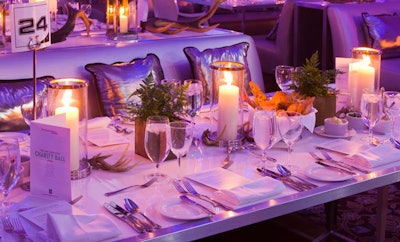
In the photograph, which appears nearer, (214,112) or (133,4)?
(214,112)

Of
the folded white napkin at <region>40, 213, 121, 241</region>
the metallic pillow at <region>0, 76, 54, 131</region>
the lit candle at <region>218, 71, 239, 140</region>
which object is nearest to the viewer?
the folded white napkin at <region>40, 213, 121, 241</region>

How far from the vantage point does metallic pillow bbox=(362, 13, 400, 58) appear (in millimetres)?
5484

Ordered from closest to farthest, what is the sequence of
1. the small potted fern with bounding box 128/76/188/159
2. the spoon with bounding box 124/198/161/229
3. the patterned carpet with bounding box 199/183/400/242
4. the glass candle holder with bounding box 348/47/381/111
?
the spoon with bounding box 124/198/161/229 → the small potted fern with bounding box 128/76/188/159 → the glass candle holder with bounding box 348/47/381/111 → the patterned carpet with bounding box 199/183/400/242

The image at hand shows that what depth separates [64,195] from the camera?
1.76 meters

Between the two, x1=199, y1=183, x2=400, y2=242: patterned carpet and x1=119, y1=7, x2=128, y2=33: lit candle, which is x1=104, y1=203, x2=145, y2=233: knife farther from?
x1=119, y1=7, x2=128, y2=33: lit candle

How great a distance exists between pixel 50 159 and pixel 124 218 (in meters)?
0.29

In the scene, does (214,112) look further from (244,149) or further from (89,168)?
(89,168)

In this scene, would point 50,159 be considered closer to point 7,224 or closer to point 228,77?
point 7,224

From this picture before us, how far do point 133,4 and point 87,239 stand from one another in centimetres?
263

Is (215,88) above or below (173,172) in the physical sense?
above

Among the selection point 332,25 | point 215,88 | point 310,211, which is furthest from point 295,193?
point 332,25

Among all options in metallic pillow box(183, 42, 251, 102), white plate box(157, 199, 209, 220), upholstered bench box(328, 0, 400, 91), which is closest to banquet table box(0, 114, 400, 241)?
white plate box(157, 199, 209, 220)

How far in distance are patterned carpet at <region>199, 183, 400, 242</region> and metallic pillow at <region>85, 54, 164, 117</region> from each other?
3.00 ft

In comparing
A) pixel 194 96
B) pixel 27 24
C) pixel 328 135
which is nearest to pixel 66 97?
pixel 27 24
